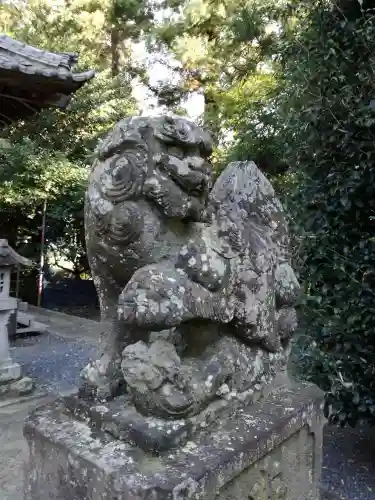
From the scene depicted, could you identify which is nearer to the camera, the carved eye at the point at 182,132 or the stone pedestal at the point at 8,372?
the carved eye at the point at 182,132

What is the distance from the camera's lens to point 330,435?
11.2 feet

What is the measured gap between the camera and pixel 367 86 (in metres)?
2.79

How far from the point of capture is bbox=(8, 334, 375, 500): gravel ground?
2803mm

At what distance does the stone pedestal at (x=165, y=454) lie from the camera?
1237 mm

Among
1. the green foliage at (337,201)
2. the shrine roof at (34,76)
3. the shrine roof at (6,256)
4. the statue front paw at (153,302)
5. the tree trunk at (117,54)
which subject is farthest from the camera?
the tree trunk at (117,54)

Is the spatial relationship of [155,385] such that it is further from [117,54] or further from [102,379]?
[117,54]

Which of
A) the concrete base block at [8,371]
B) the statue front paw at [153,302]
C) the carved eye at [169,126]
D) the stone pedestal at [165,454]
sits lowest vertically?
the concrete base block at [8,371]

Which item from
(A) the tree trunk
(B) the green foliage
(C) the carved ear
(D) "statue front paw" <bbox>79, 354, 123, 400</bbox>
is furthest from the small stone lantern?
(A) the tree trunk

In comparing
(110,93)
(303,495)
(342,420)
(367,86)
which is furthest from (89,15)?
(303,495)

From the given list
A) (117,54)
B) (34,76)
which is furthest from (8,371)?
(117,54)

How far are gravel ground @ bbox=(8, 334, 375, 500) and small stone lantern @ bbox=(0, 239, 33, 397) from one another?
0.26 meters

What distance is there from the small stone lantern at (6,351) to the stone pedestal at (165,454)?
246cm

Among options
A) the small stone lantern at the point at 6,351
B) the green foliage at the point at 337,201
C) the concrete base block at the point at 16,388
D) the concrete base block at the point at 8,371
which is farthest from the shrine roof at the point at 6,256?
the green foliage at the point at 337,201

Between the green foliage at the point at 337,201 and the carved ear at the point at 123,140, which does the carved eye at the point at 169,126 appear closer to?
the carved ear at the point at 123,140
